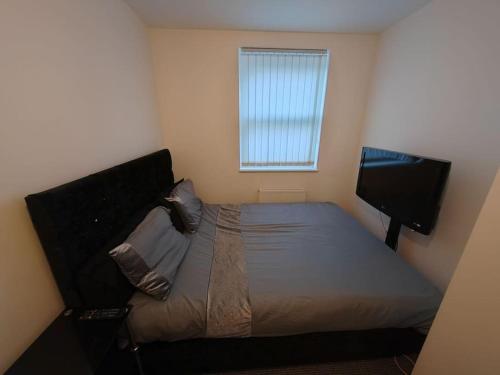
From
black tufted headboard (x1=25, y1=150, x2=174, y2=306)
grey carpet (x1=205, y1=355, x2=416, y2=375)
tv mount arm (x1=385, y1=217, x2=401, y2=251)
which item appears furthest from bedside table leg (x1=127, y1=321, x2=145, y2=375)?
tv mount arm (x1=385, y1=217, x2=401, y2=251)

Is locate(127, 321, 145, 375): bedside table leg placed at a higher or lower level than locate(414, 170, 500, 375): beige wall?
lower

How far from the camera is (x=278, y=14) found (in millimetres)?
1720

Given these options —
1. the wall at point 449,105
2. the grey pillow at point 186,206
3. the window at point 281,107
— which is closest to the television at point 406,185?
the wall at point 449,105

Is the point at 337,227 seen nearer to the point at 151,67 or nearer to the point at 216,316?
the point at 216,316

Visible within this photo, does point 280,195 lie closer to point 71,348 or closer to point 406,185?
point 406,185

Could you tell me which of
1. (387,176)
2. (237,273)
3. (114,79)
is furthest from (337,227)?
(114,79)

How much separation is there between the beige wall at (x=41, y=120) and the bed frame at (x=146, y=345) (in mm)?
89

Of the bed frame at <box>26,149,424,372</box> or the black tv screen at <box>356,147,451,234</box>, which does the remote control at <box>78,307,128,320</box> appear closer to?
the bed frame at <box>26,149,424,372</box>

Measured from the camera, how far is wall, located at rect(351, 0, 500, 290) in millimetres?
1142

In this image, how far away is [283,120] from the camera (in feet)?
7.79

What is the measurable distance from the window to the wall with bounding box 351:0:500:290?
2.56 feet

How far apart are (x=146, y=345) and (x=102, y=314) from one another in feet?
1.21

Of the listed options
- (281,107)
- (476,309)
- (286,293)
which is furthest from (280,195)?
(476,309)

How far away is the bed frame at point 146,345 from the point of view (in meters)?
0.85
